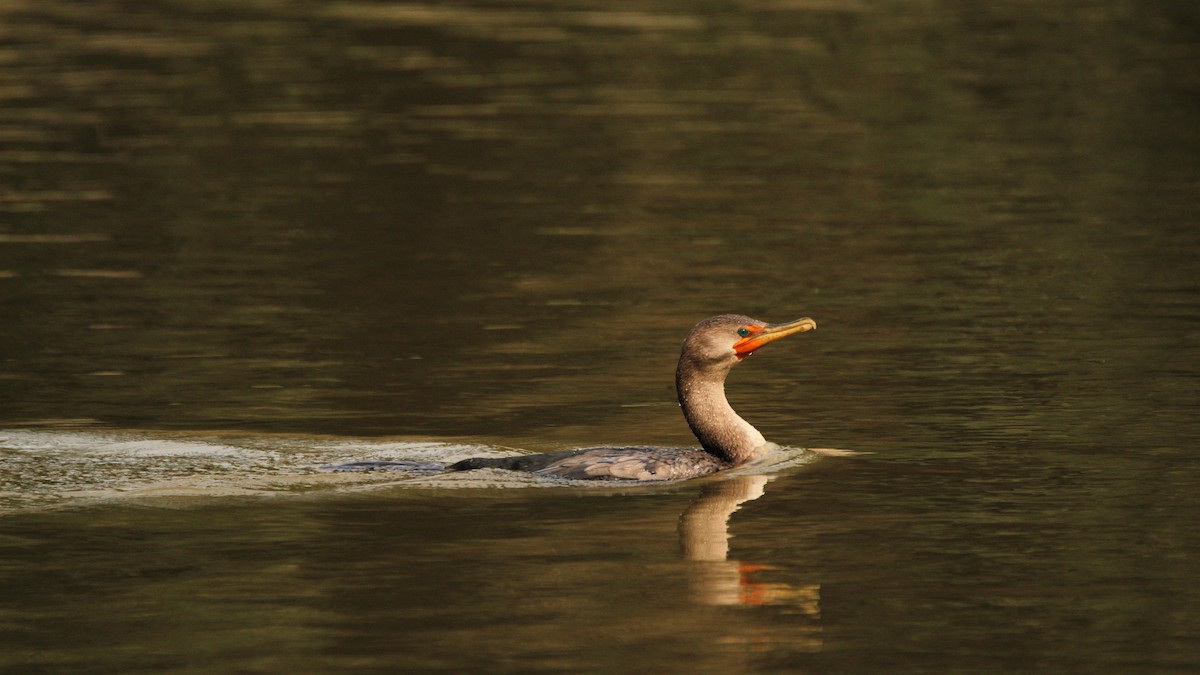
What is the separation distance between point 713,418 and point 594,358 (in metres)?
3.95

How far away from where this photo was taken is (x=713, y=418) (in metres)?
14.7

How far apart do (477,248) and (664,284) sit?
3.07 metres

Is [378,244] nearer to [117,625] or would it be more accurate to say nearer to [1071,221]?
[1071,221]

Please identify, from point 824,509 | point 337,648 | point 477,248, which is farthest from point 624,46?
point 337,648

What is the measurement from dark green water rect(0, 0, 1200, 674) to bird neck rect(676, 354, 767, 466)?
17.6 inches

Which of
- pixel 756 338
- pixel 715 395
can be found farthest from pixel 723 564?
pixel 756 338

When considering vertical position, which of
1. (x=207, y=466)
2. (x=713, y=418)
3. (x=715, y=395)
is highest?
(x=715, y=395)

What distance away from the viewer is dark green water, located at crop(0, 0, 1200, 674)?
11.1m

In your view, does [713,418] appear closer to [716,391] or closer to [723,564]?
[716,391]

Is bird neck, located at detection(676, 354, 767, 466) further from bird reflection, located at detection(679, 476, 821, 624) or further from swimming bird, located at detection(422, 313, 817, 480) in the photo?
bird reflection, located at detection(679, 476, 821, 624)

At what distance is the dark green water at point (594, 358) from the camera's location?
11.1m

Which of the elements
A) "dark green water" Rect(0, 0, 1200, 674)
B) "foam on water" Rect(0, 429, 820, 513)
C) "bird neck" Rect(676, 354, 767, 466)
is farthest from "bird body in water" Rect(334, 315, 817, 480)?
"dark green water" Rect(0, 0, 1200, 674)

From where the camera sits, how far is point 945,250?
78.4 ft

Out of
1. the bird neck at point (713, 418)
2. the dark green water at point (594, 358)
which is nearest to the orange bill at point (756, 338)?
the bird neck at point (713, 418)
